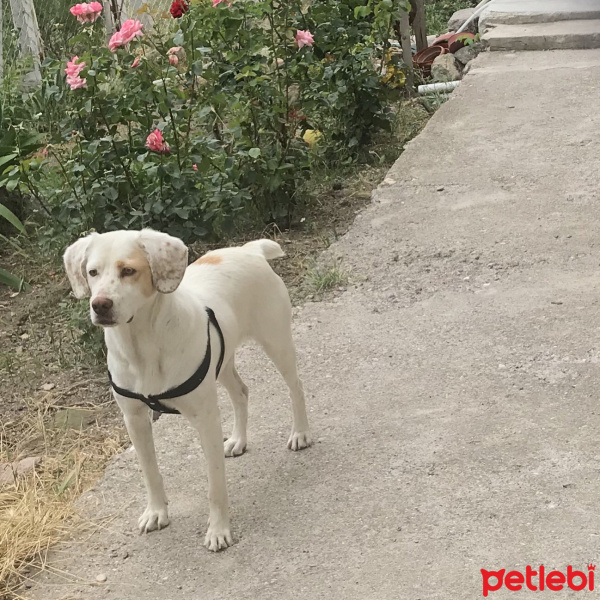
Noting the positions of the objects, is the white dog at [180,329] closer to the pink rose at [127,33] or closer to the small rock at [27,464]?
the small rock at [27,464]

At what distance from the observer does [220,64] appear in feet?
18.5

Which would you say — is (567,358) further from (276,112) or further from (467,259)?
(276,112)

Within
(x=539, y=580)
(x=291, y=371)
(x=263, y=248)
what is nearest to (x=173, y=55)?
(x=263, y=248)

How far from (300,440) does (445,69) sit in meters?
5.67

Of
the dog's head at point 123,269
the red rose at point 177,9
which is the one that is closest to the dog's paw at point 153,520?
the dog's head at point 123,269

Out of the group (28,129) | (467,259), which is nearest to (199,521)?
(467,259)

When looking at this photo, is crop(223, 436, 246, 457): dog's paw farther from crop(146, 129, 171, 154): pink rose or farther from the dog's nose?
crop(146, 129, 171, 154): pink rose

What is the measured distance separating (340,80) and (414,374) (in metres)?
3.18

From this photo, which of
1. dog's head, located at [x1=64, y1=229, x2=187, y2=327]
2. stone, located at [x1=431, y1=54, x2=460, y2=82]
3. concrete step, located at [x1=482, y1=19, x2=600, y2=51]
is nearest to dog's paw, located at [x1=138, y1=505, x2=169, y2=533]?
dog's head, located at [x1=64, y1=229, x2=187, y2=327]

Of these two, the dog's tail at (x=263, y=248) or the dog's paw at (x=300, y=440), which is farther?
the dog's paw at (x=300, y=440)

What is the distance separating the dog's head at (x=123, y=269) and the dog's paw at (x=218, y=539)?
2.85ft

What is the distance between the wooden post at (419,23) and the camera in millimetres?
8550

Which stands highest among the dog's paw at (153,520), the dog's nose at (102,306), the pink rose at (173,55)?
the pink rose at (173,55)

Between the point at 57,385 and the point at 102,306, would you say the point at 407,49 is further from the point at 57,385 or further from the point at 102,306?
the point at 102,306
